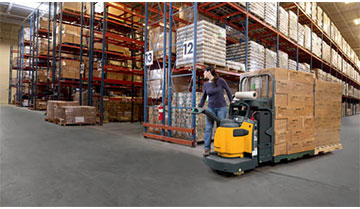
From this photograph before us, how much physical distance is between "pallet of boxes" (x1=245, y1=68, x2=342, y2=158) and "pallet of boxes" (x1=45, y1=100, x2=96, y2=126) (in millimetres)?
7415

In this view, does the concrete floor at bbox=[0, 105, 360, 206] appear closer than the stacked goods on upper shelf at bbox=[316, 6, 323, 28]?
Yes

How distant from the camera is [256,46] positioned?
27.0 feet

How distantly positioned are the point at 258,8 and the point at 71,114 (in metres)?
8.14

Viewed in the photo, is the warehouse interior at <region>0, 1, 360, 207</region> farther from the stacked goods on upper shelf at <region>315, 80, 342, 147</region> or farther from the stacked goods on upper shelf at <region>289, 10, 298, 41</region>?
the stacked goods on upper shelf at <region>289, 10, 298, 41</region>

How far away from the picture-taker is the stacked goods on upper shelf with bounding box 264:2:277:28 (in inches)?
348

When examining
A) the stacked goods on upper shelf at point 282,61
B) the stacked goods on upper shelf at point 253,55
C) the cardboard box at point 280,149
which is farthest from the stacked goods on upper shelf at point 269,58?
the cardboard box at point 280,149

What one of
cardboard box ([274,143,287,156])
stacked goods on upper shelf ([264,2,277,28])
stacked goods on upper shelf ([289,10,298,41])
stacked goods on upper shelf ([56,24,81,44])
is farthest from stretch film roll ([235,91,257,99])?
stacked goods on upper shelf ([56,24,81,44])

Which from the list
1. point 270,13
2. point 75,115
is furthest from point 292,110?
point 75,115

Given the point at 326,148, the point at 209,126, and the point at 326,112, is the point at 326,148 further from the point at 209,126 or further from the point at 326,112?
the point at 209,126

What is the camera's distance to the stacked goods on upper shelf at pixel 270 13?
885 cm

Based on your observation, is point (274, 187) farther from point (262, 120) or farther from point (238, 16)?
point (238, 16)

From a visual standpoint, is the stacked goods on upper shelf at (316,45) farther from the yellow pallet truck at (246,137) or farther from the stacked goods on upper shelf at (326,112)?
the yellow pallet truck at (246,137)

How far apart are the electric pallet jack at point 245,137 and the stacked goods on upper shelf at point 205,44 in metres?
2.31

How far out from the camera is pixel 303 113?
4410 mm
